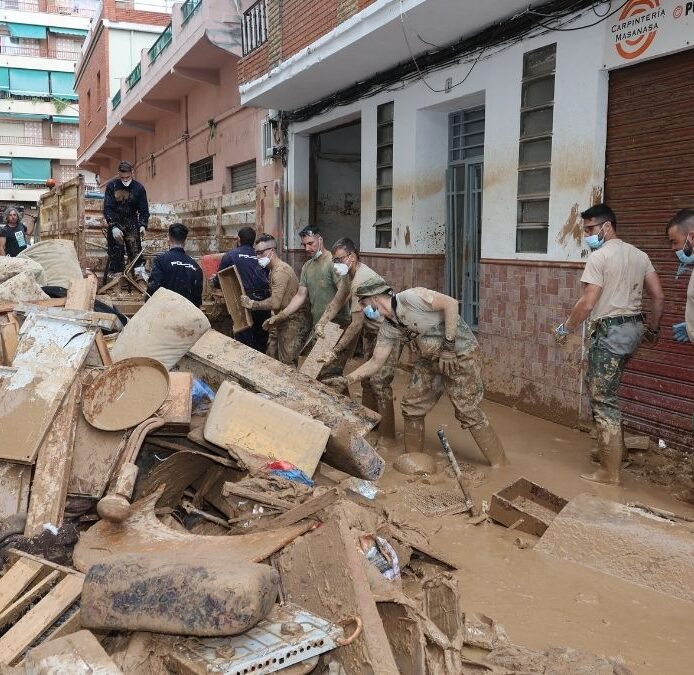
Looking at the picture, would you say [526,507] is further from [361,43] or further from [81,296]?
[361,43]

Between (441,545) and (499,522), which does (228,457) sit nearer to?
(441,545)

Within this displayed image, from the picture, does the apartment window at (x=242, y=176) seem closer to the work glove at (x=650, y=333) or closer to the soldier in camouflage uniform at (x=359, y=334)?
the soldier in camouflage uniform at (x=359, y=334)

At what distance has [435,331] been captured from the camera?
5031 mm

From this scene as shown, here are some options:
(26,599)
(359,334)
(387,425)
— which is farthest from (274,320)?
(26,599)

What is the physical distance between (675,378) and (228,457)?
3.60 metres

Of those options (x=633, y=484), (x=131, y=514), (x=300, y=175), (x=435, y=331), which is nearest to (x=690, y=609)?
(x=633, y=484)

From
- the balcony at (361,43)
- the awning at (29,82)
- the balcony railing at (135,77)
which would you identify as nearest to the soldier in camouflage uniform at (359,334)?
Result: the balcony at (361,43)

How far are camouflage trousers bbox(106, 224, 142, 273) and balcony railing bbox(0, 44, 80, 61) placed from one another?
36.4m

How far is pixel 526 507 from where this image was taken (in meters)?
4.23

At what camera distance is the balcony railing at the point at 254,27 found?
33.4 feet

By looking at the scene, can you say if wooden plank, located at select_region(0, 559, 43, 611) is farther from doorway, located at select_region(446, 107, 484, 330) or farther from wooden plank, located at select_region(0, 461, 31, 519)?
doorway, located at select_region(446, 107, 484, 330)

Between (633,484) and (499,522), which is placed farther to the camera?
(633,484)

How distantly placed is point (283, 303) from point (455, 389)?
254 centimetres

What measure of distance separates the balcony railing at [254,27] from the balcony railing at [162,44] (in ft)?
17.7
